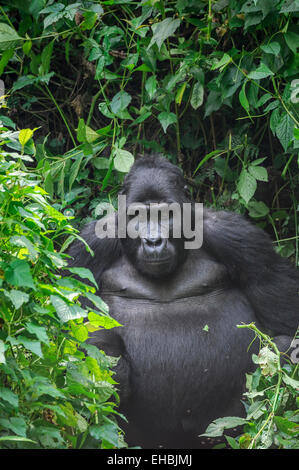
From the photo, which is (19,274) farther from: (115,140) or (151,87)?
(115,140)

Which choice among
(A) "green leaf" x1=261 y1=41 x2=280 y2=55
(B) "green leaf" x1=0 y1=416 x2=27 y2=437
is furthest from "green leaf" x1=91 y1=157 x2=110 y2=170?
(B) "green leaf" x1=0 y1=416 x2=27 y2=437

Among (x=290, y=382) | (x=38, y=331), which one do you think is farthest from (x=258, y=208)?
(x=38, y=331)

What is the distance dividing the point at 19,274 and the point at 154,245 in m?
1.47

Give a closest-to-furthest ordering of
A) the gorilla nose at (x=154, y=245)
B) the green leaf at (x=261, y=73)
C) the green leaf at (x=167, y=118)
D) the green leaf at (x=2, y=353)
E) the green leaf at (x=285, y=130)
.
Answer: the green leaf at (x=2, y=353) → the gorilla nose at (x=154, y=245) → the green leaf at (x=261, y=73) → the green leaf at (x=285, y=130) → the green leaf at (x=167, y=118)

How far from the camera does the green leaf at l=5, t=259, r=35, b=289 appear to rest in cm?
198

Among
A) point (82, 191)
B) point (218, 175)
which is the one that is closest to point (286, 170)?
point (218, 175)

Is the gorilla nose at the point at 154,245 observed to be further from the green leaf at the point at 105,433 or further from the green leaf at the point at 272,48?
the green leaf at the point at 105,433

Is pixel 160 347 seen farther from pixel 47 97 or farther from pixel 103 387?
pixel 47 97

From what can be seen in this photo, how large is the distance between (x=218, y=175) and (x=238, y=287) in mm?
A: 1202

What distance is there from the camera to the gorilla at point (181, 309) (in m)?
3.52

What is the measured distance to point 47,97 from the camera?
5023 mm

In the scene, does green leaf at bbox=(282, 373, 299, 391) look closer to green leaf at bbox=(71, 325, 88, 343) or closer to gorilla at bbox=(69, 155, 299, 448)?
gorilla at bbox=(69, 155, 299, 448)

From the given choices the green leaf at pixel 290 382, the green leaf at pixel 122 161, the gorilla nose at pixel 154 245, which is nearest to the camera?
the green leaf at pixel 290 382

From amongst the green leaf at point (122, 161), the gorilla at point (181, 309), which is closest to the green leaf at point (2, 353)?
the gorilla at point (181, 309)
